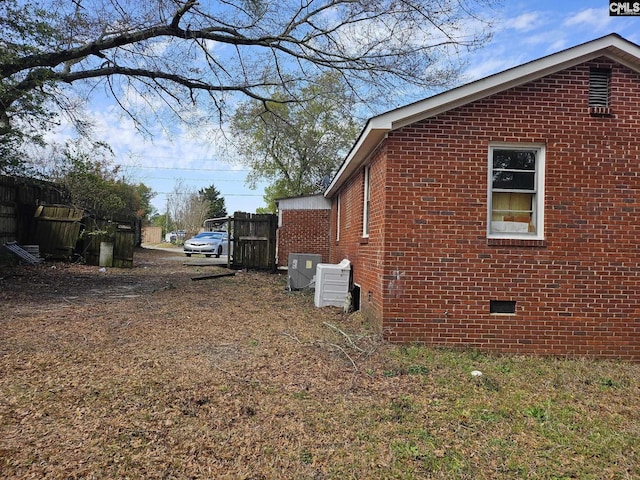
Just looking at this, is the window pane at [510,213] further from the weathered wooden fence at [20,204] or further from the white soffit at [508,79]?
the weathered wooden fence at [20,204]

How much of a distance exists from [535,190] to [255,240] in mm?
12232

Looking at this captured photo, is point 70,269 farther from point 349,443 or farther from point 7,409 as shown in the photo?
point 349,443

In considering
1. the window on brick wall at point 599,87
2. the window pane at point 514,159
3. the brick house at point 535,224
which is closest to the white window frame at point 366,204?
the brick house at point 535,224

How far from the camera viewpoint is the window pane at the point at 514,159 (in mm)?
6340

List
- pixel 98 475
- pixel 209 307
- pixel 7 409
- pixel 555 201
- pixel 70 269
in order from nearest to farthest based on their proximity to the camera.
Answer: pixel 98 475, pixel 7 409, pixel 555 201, pixel 209 307, pixel 70 269

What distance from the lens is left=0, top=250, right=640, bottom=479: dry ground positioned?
3020 mm

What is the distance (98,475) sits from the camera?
2.78 meters

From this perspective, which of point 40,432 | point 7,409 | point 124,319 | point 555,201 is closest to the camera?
point 40,432

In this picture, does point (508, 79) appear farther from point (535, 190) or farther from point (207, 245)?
point (207, 245)


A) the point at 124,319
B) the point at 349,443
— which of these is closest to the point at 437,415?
the point at 349,443

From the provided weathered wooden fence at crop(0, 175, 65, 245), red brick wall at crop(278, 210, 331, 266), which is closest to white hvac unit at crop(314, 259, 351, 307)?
red brick wall at crop(278, 210, 331, 266)

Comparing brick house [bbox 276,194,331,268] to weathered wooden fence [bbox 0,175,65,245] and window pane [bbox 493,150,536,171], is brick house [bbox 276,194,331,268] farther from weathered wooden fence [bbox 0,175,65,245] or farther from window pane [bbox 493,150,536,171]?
window pane [bbox 493,150,536,171]

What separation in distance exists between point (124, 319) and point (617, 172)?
25.0ft

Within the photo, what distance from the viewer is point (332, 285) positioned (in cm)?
941
